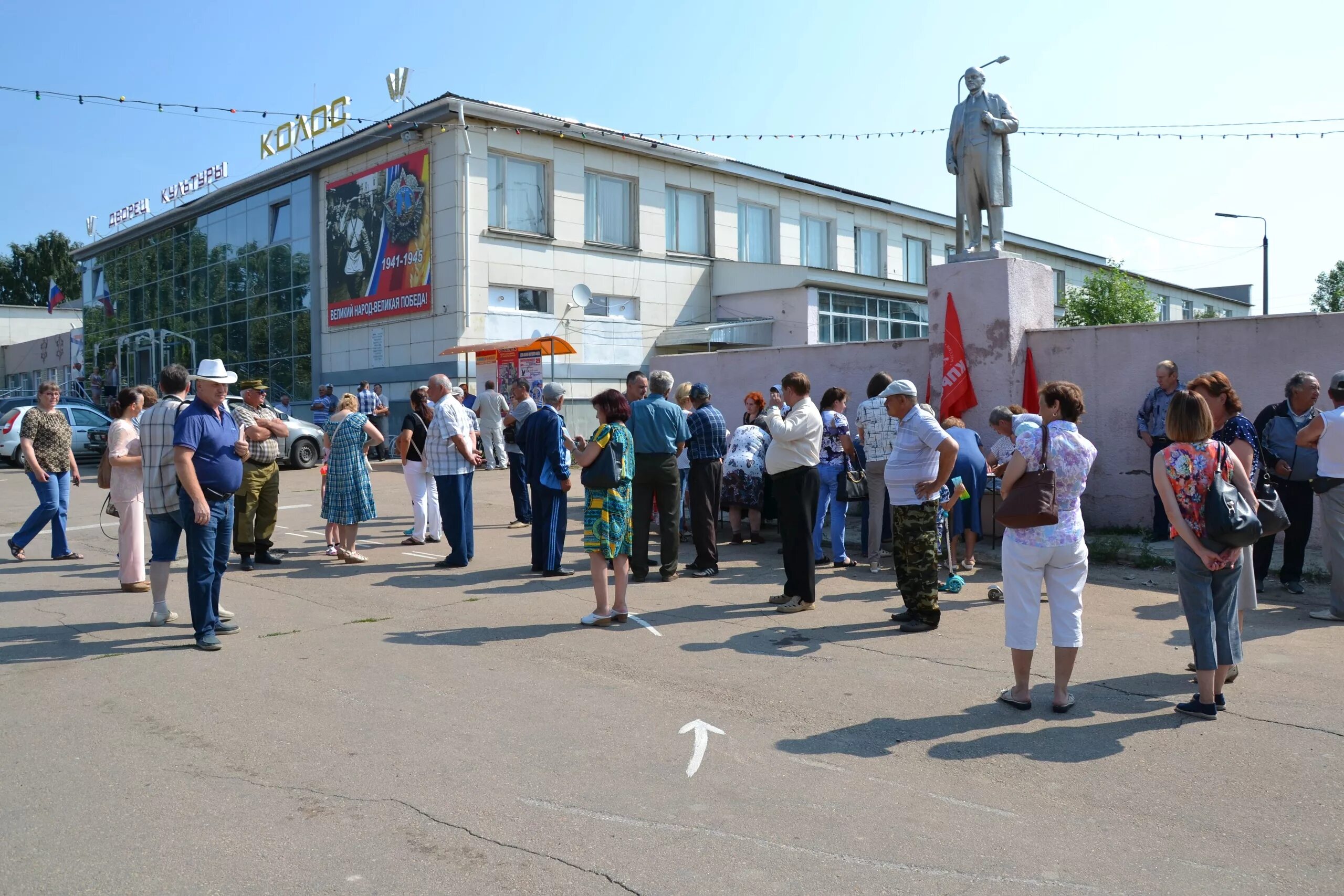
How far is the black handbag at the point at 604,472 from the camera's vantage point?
7.77 meters

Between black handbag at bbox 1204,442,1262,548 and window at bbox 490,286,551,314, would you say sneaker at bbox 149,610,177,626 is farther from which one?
window at bbox 490,286,551,314

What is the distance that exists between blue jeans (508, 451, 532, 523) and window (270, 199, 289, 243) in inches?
843

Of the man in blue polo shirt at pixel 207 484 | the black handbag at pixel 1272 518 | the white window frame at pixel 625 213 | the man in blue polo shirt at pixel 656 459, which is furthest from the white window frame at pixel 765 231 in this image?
the black handbag at pixel 1272 518

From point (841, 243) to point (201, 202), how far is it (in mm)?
21944

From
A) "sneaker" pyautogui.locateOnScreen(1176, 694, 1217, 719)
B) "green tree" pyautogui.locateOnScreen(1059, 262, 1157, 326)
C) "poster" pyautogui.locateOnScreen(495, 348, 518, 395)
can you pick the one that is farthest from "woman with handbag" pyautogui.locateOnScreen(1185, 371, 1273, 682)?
"green tree" pyautogui.locateOnScreen(1059, 262, 1157, 326)

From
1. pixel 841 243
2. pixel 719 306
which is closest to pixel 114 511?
pixel 719 306

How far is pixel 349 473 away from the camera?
10.6 m

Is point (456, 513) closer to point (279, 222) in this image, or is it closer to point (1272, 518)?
point (1272, 518)

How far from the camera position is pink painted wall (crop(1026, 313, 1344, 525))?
10.5 metres

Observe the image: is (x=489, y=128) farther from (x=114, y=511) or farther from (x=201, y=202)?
(x=114, y=511)

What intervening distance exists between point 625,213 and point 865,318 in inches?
312

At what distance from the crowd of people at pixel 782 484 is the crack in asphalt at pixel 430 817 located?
2.77 metres

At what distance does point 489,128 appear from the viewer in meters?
26.0

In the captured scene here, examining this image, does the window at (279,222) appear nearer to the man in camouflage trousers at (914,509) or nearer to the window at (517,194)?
the window at (517,194)
